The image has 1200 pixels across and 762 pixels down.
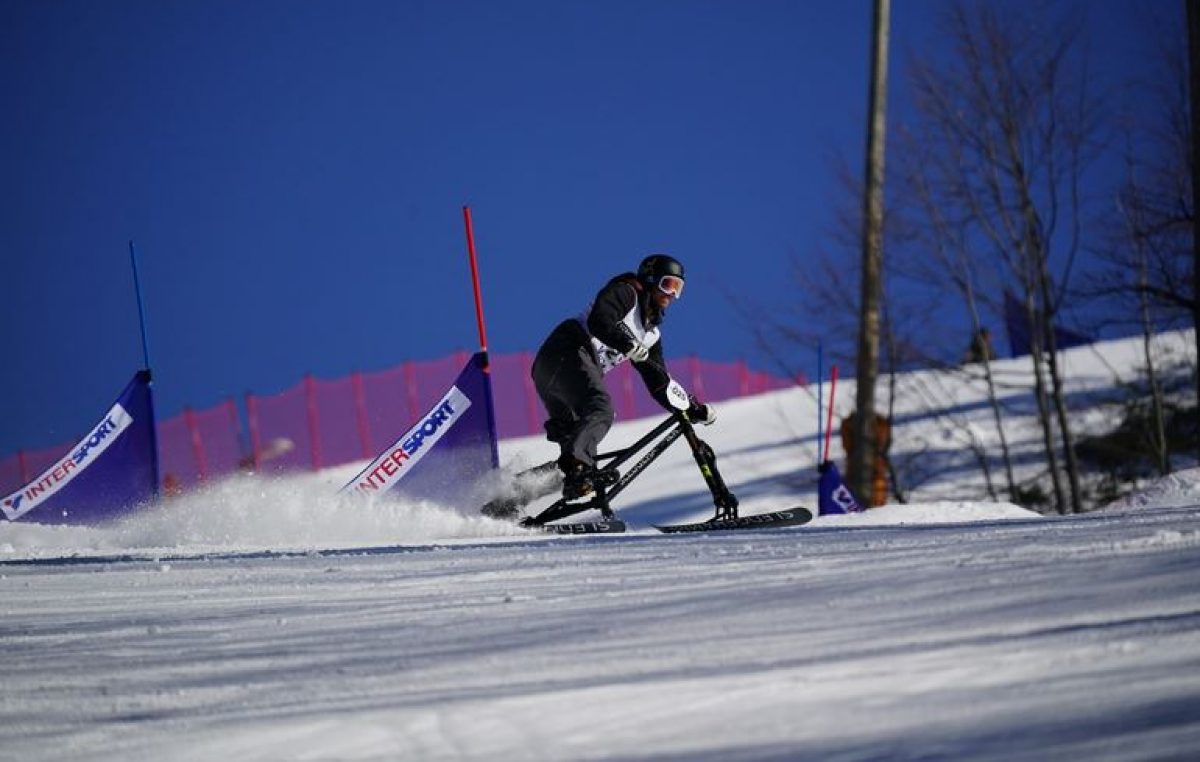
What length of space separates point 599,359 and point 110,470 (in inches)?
187

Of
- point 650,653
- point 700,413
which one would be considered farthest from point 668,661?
point 700,413

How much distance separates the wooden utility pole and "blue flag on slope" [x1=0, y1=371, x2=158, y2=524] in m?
6.99

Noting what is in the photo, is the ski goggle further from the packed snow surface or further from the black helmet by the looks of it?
the packed snow surface

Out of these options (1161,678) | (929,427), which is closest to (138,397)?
(1161,678)

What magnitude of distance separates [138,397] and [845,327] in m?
8.15

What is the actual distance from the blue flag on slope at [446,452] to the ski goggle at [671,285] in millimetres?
1617

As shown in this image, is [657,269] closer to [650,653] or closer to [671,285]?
[671,285]

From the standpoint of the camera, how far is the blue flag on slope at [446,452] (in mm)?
8625

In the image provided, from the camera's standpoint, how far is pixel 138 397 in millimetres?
10648

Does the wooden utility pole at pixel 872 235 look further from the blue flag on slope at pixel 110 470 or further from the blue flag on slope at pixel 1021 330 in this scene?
the blue flag on slope at pixel 110 470

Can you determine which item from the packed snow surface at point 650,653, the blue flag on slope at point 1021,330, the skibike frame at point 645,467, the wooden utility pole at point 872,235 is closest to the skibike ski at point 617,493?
the skibike frame at point 645,467

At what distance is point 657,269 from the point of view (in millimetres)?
8055

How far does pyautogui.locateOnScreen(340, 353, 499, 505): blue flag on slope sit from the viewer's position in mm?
8625

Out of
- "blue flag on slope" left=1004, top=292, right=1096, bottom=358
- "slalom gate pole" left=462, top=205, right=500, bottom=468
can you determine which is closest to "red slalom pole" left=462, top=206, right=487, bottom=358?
"slalom gate pole" left=462, top=205, right=500, bottom=468
